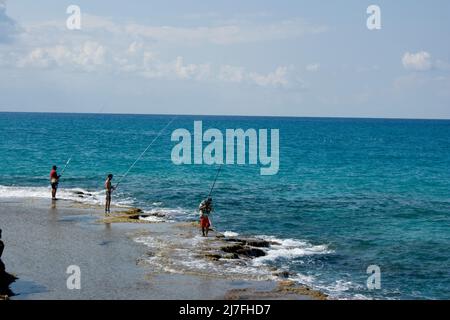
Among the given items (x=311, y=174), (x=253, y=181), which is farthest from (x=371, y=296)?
(x=311, y=174)

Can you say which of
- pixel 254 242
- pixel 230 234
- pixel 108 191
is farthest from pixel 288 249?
pixel 108 191

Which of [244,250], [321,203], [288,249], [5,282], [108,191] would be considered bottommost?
[288,249]

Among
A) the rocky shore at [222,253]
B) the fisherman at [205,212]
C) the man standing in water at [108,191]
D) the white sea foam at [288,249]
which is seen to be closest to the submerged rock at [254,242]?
the rocky shore at [222,253]

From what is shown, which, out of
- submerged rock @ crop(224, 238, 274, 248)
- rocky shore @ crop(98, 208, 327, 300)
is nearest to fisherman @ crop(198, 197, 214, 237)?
rocky shore @ crop(98, 208, 327, 300)

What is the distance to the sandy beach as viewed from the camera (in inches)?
707

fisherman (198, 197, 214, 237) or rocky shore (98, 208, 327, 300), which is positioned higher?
fisherman (198, 197, 214, 237)

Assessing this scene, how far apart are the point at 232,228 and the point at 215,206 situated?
756 cm

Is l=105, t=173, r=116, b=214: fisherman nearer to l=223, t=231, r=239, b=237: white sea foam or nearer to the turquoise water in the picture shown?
the turquoise water

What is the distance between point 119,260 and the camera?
2145 cm

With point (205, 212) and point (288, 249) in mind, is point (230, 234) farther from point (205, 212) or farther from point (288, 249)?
point (288, 249)

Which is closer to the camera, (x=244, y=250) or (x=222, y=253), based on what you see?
(x=222, y=253)

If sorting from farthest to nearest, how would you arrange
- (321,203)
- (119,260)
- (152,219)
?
(321,203), (152,219), (119,260)

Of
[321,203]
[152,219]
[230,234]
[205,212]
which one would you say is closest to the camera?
[205,212]

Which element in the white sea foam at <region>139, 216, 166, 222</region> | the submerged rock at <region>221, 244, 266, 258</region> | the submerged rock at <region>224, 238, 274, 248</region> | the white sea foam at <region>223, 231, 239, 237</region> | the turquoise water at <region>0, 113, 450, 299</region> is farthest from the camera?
the white sea foam at <region>139, 216, 166, 222</region>
